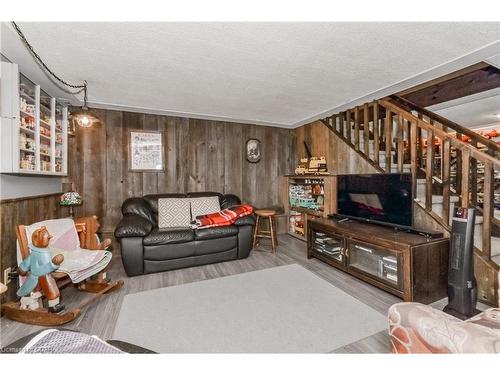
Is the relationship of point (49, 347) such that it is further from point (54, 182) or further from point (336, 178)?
point (336, 178)

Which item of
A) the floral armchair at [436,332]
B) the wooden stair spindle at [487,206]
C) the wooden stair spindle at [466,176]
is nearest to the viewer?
the floral armchair at [436,332]

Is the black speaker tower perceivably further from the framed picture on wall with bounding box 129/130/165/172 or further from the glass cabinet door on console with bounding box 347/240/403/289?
the framed picture on wall with bounding box 129/130/165/172

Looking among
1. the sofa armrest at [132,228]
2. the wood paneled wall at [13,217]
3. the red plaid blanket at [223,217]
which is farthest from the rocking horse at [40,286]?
the red plaid blanket at [223,217]

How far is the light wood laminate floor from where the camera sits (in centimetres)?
172

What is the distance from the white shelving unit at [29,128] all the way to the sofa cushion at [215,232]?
183 cm

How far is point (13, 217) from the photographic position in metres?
2.16

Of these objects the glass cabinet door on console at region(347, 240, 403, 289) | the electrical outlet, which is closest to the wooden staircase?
the glass cabinet door on console at region(347, 240, 403, 289)

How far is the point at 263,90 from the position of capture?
2.88 m

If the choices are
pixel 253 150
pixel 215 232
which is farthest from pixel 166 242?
pixel 253 150

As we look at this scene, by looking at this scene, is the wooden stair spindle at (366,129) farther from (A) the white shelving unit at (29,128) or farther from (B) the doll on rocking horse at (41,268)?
(A) the white shelving unit at (29,128)

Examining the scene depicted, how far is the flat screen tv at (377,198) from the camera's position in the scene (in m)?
2.45

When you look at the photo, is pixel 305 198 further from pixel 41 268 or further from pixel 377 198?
pixel 41 268

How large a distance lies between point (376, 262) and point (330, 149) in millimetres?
2011
